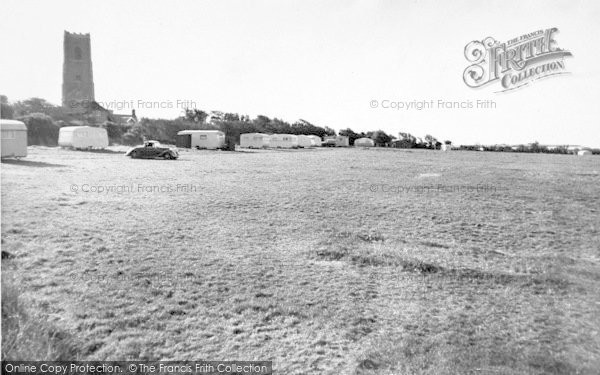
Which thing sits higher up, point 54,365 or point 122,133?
point 122,133

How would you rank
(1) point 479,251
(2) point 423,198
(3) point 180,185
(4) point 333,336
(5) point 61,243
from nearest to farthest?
(4) point 333,336
(5) point 61,243
(1) point 479,251
(2) point 423,198
(3) point 180,185

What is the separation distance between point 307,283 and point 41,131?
3922 centimetres

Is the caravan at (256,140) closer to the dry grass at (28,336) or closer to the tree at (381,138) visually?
the tree at (381,138)

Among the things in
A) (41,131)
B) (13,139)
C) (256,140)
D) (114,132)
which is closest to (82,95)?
(114,132)

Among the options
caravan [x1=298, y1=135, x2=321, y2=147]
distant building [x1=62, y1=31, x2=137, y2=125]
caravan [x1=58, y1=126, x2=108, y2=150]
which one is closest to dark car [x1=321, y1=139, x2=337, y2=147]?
caravan [x1=298, y1=135, x2=321, y2=147]

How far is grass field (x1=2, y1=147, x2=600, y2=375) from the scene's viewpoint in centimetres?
420

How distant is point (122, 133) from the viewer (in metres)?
46.3

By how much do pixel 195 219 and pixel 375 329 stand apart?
5.29m

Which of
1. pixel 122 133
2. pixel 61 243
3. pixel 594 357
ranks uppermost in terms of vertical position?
pixel 122 133

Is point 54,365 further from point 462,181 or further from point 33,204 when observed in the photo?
point 462,181

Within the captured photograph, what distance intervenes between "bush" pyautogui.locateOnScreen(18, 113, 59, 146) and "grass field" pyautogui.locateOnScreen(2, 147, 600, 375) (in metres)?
30.2

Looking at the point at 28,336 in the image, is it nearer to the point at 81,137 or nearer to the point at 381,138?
the point at 81,137

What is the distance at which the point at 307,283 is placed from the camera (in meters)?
5.84

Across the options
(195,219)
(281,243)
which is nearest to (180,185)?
(195,219)
